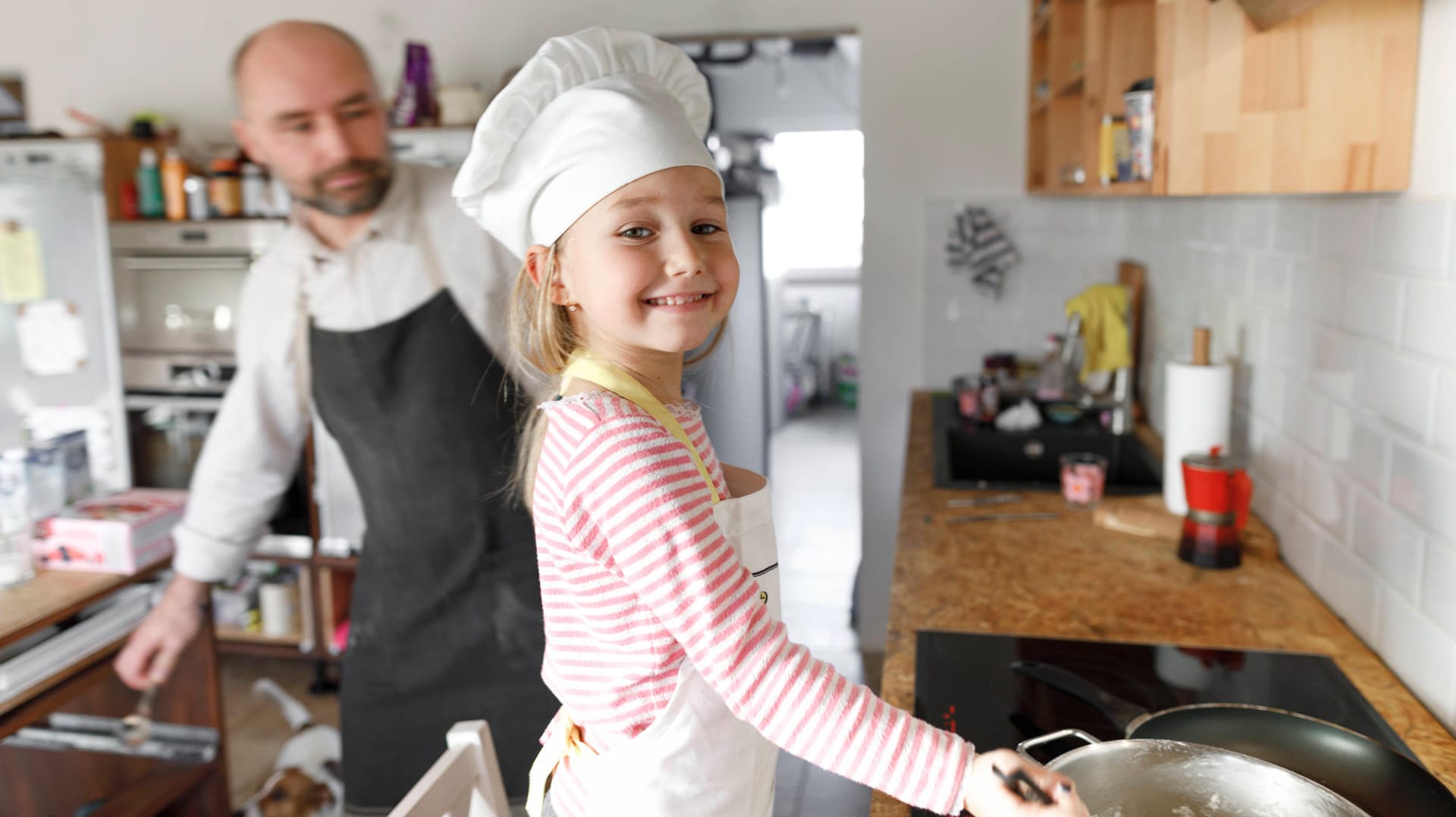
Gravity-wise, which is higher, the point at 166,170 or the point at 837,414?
the point at 166,170

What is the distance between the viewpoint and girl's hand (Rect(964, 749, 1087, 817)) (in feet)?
2.01

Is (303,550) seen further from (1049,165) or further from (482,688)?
(1049,165)

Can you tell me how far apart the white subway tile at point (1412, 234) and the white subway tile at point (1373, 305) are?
0.02 meters

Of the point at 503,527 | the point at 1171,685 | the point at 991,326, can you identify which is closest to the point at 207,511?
the point at 503,527

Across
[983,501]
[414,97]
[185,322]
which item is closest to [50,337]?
[185,322]

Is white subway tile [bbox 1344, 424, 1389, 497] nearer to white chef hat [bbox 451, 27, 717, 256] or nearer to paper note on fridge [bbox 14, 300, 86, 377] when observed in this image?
white chef hat [bbox 451, 27, 717, 256]

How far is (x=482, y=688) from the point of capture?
Result: 1695 millimetres

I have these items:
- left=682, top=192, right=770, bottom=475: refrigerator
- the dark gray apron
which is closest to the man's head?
the dark gray apron

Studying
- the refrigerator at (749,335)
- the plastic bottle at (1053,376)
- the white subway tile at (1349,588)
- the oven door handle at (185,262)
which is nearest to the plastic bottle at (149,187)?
the oven door handle at (185,262)

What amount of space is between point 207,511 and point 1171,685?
4.63 ft

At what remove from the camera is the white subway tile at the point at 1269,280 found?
1.52 meters

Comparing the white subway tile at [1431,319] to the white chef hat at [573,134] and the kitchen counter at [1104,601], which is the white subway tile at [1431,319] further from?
the white chef hat at [573,134]

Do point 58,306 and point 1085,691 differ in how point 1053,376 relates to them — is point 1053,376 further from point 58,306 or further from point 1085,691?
point 58,306

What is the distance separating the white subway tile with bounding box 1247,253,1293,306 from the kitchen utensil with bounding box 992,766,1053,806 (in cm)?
114
